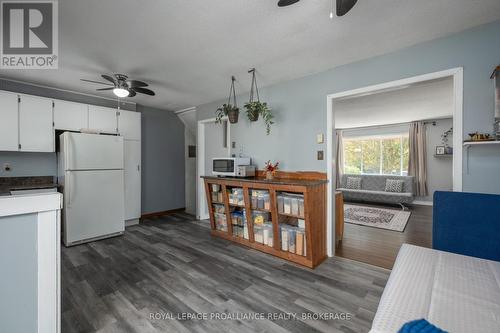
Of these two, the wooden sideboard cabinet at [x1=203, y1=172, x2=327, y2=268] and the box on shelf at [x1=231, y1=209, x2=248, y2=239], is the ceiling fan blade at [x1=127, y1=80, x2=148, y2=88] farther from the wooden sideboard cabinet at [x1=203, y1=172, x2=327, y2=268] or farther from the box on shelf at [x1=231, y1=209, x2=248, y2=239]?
the box on shelf at [x1=231, y1=209, x2=248, y2=239]

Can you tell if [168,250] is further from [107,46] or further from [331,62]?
[331,62]

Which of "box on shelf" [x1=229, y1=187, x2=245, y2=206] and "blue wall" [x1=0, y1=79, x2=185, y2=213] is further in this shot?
"blue wall" [x1=0, y1=79, x2=185, y2=213]

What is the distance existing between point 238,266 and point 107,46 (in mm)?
2794

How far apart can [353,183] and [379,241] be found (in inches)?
145

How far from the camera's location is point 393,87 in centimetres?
236

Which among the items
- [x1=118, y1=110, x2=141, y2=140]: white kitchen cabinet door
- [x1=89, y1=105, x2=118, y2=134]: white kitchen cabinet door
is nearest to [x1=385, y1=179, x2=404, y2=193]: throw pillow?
[x1=118, y1=110, x2=141, y2=140]: white kitchen cabinet door


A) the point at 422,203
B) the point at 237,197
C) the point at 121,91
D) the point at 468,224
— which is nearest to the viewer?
the point at 468,224

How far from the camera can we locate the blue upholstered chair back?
4.34 feet

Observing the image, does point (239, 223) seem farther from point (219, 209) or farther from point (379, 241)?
point (379, 241)

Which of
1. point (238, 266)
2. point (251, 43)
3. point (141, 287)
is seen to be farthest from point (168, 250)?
point (251, 43)

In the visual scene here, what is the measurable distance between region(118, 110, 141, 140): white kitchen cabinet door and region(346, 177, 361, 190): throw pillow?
19.8 feet

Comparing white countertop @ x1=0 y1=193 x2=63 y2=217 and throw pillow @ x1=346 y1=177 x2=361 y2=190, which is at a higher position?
white countertop @ x1=0 y1=193 x2=63 y2=217

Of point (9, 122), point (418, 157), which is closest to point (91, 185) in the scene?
point (9, 122)

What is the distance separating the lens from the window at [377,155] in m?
6.68
